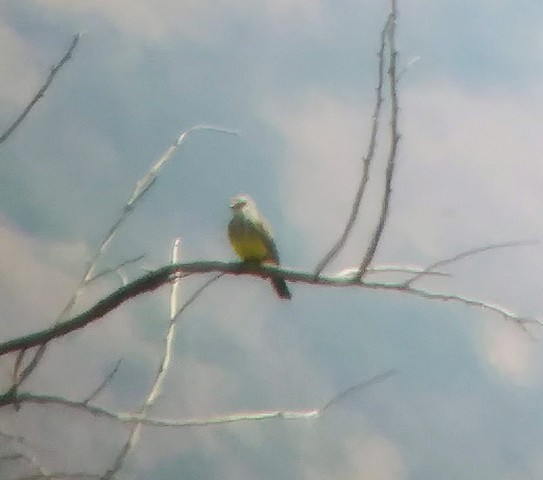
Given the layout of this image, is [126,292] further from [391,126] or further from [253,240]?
[253,240]

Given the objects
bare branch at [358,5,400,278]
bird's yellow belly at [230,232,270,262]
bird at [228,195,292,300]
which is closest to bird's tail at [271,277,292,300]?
bird at [228,195,292,300]

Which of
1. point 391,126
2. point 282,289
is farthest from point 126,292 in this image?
point 282,289

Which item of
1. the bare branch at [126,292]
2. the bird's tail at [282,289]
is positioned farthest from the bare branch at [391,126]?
the bird's tail at [282,289]

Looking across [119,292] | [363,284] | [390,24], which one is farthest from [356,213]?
[119,292]

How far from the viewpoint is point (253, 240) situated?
246cm

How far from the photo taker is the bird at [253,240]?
246 centimetres

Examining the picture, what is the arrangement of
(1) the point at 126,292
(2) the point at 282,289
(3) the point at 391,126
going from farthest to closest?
(2) the point at 282,289 < (1) the point at 126,292 < (3) the point at 391,126

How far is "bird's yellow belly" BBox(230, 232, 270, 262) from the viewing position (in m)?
2.46

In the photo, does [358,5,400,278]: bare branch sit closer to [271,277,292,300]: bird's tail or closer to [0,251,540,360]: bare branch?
[0,251,540,360]: bare branch

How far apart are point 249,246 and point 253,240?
0.08ft

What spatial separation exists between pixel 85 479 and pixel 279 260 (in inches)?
37.5

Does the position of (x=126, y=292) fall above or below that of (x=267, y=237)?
below

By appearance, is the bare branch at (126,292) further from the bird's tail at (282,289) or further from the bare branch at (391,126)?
the bird's tail at (282,289)

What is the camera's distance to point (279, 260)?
2.55 m
